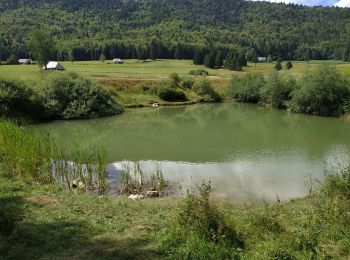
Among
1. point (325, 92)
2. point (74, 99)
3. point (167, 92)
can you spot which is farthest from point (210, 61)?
point (74, 99)

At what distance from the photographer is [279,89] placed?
208 ft

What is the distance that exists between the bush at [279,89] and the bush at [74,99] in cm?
2420

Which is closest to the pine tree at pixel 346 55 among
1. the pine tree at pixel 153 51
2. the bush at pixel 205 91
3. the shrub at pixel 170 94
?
the pine tree at pixel 153 51

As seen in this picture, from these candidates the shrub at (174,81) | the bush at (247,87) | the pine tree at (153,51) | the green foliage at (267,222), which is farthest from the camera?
the pine tree at (153,51)

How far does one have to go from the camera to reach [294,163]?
3022cm

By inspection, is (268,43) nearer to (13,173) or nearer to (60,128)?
(60,128)

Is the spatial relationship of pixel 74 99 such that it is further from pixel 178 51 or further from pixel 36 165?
pixel 178 51

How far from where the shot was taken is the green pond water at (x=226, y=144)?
82.0ft

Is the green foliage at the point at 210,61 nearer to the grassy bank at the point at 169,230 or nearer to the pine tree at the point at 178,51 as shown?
the pine tree at the point at 178,51

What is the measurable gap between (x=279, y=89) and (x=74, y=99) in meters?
30.7

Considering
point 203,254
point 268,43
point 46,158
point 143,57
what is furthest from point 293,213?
point 268,43

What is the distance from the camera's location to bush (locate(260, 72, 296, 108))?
6294 cm

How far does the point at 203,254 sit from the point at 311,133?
3812cm

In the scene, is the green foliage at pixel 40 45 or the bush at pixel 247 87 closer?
the bush at pixel 247 87
